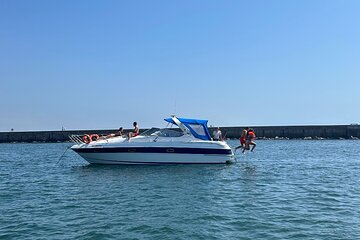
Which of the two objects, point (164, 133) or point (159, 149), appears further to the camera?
point (164, 133)

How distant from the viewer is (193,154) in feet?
81.0

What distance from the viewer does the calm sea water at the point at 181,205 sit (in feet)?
32.1

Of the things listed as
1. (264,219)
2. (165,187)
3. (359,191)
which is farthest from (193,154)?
(264,219)

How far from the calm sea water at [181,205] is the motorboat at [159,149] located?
3.28 meters

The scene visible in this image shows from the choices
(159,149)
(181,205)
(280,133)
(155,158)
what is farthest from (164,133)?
(280,133)

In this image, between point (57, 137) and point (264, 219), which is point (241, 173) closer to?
point (264, 219)

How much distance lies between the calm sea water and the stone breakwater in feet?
168

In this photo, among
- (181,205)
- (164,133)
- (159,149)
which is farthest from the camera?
(164,133)

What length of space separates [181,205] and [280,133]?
63.4 meters

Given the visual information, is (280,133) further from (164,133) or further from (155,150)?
(155,150)

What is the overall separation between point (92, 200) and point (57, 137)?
66.2 meters

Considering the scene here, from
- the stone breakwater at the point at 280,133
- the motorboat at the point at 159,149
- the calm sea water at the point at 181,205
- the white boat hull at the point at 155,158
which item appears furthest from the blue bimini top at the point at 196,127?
the stone breakwater at the point at 280,133

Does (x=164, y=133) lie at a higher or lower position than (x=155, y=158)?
higher

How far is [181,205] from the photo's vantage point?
12805 mm
